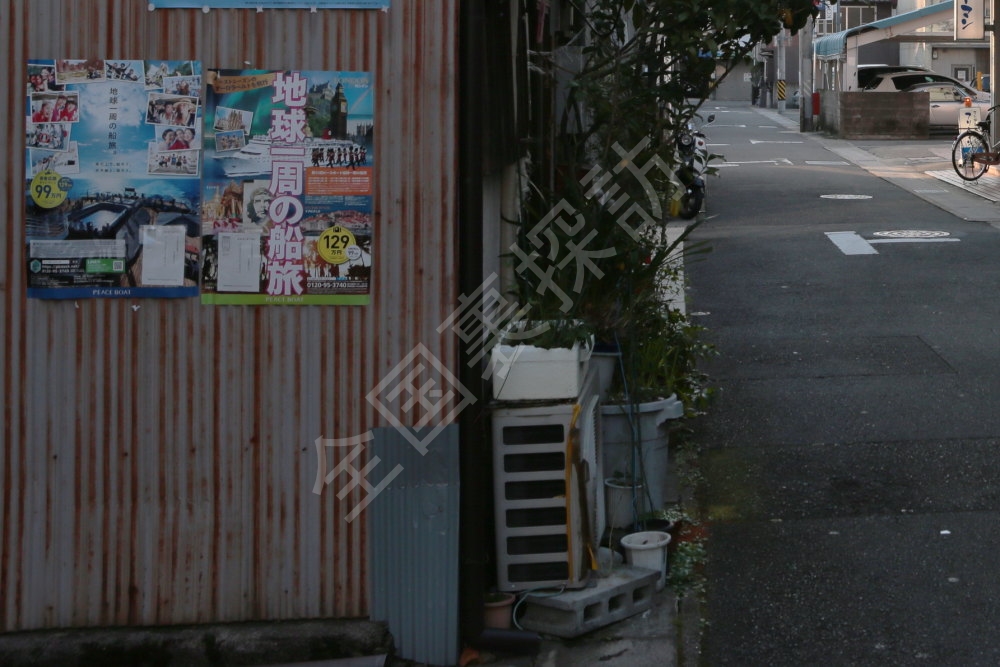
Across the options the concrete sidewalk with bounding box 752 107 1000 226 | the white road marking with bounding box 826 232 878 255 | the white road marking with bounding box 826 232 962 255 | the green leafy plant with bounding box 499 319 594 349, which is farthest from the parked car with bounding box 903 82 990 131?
the green leafy plant with bounding box 499 319 594 349

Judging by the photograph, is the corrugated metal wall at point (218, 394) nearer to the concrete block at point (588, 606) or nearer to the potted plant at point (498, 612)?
the potted plant at point (498, 612)

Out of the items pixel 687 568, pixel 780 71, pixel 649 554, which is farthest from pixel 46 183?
pixel 780 71

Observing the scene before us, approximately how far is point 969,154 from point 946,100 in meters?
12.5

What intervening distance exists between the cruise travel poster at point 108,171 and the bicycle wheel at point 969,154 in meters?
19.3

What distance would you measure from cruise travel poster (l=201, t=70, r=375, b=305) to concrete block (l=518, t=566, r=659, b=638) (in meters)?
1.55

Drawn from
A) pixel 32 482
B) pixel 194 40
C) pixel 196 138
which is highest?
pixel 194 40

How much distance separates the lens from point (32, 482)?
4906 millimetres

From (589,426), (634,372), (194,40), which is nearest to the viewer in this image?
(194,40)

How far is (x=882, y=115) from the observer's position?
108 feet

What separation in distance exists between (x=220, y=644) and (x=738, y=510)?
322cm

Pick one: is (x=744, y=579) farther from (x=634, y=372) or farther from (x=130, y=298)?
(x=130, y=298)

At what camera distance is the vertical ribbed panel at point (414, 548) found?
495 cm

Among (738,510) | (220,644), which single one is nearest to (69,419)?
(220,644)

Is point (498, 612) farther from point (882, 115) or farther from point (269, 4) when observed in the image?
point (882, 115)
